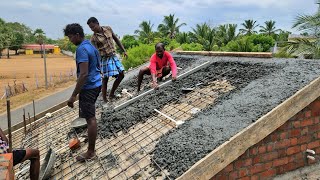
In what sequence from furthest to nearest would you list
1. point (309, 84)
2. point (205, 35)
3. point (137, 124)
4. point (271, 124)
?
point (205, 35) < point (137, 124) < point (309, 84) < point (271, 124)

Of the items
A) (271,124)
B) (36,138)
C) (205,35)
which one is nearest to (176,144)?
(271,124)

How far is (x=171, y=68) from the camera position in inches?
238

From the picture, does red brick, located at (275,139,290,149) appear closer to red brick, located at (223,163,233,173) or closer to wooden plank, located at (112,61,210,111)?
red brick, located at (223,163,233,173)

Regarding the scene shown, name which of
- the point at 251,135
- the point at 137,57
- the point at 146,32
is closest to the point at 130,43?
the point at 146,32

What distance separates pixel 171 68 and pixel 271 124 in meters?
3.02

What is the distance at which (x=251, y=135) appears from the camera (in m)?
3.20

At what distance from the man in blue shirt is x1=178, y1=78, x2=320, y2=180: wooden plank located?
57.8 inches

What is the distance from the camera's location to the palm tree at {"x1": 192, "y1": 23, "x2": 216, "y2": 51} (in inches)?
1085

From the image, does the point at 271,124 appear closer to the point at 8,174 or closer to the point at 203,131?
the point at 203,131

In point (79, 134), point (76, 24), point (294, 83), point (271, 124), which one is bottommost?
point (79, 134)

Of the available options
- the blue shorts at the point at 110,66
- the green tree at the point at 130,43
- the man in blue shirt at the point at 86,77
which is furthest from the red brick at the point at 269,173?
Result: the green tree at the point at 130,43

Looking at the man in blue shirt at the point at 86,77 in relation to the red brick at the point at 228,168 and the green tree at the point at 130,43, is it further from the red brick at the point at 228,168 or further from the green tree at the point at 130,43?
the green tree at the point at 130,43

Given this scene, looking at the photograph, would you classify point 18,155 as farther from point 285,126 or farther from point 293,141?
point 293,141

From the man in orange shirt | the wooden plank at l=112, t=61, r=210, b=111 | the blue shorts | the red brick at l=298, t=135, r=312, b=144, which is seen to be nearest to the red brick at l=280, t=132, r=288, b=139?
the red brick at l=298, t=135, r=312, b=144
